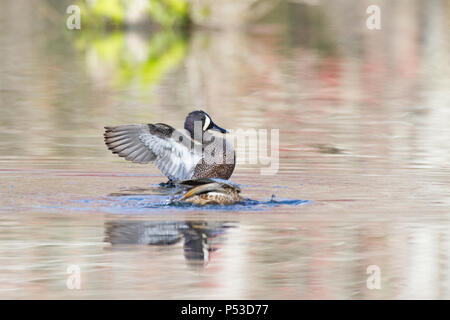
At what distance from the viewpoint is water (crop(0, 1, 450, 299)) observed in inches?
278

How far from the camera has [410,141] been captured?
13.9 meters

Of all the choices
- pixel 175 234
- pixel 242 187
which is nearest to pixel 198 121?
pixel 242 187

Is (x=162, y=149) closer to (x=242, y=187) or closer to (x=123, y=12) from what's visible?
(x=242, y=187)

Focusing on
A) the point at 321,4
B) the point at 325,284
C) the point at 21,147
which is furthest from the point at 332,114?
the point at 321,4

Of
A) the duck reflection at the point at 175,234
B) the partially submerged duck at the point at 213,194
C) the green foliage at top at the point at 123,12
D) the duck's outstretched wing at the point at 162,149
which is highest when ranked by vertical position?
the green foliage at top at the point at 123,12

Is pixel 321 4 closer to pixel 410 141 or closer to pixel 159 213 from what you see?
pixel 410 141

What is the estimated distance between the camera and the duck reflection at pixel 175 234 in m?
7.71

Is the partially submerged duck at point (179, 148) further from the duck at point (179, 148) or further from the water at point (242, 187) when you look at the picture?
the water at point (242, 187)

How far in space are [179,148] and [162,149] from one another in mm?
148

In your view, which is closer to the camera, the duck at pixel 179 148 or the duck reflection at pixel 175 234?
the duck reflection at pixel 175 234

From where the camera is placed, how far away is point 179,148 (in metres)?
10.5

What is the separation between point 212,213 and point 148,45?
22206 mm

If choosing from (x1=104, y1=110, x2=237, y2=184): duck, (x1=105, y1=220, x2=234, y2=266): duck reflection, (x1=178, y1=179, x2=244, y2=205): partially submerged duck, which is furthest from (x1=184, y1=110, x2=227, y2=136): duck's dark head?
(x1=105, y1=220, x2=234, y2=266): duck reflection

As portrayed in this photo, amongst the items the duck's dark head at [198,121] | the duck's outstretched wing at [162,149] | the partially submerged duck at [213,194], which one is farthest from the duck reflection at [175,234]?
the duck's dark head at [198,121]
